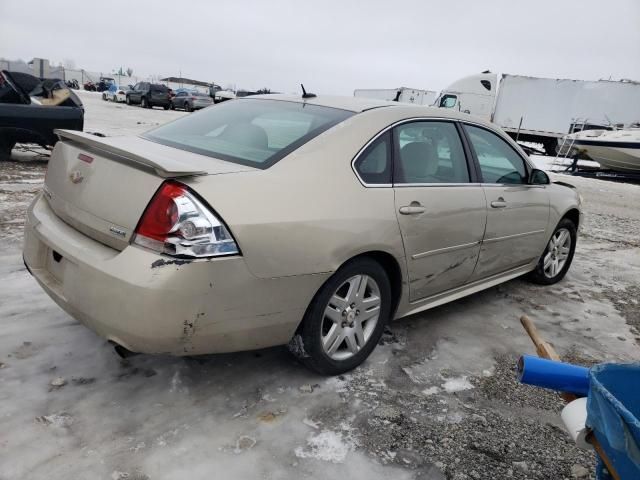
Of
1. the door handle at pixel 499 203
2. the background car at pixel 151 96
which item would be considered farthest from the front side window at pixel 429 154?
the background car at pixel 151 96

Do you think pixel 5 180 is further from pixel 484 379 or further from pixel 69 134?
pixel 484 379

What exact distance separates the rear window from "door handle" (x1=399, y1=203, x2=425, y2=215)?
616 millimetres

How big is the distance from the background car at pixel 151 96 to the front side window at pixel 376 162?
110ft

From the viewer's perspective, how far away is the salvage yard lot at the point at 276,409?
2.13m

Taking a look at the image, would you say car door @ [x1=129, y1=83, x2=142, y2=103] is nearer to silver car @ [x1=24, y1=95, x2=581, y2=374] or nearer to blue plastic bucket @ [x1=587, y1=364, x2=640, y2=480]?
silver car @ [x1=24, y1=95, x2=581, y2=374]

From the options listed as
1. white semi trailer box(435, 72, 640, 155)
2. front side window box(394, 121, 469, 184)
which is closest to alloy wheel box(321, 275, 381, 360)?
front side window box(394, 121, 469, 184)

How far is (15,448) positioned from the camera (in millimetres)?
2074

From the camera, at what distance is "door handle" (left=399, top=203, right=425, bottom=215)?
2.86 metres

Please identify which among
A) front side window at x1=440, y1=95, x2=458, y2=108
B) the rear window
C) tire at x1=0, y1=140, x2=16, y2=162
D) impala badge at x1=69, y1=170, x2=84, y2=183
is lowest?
tire at x1=0, y1=140, x2=16, y2=162

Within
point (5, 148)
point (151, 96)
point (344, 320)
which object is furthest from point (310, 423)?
point (151, 96)

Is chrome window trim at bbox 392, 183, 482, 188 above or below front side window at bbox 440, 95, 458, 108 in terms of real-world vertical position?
below

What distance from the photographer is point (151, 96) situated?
109 feet

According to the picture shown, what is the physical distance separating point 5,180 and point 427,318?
6005 millimetres

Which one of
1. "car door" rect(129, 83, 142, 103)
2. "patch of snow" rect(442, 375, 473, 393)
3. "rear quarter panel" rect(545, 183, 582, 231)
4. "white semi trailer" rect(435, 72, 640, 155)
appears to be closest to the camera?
"patch of snow" rect(442, 375, 473, 393)
